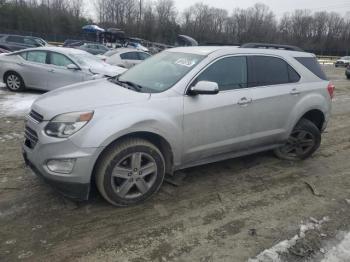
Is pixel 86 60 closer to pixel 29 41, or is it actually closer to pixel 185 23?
pixel 29 41

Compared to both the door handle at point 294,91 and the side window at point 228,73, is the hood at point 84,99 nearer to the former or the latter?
the side window at point 228,73

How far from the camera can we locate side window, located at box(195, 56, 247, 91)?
432cm

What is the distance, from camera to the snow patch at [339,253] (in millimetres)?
3180

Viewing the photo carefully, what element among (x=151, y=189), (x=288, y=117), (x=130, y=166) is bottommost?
(x=151, y=189)

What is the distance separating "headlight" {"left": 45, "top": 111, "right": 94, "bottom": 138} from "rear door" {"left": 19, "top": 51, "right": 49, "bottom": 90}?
738 centimetres

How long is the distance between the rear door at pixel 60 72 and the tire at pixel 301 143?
6.46 m

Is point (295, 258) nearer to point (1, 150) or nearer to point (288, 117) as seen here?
point (288, 117)

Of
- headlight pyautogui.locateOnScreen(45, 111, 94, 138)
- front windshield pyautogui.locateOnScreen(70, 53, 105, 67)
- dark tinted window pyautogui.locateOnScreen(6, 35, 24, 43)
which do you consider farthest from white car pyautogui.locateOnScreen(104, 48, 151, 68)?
headlight pyautogui.locateOnScreen(45, 111, 94, 138)

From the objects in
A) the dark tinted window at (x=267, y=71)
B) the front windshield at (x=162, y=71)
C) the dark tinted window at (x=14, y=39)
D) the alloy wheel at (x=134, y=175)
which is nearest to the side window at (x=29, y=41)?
the dark tinted window at (x=14, y=39)

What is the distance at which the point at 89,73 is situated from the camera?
10.0m

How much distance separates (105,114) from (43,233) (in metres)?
1.27

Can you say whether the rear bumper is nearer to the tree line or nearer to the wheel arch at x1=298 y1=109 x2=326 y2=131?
the wheel arch at x1=298 y1=109 x2=326 y2=131

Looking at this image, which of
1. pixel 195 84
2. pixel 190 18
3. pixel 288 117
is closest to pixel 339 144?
pixel 288 117

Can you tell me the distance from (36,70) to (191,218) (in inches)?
329
